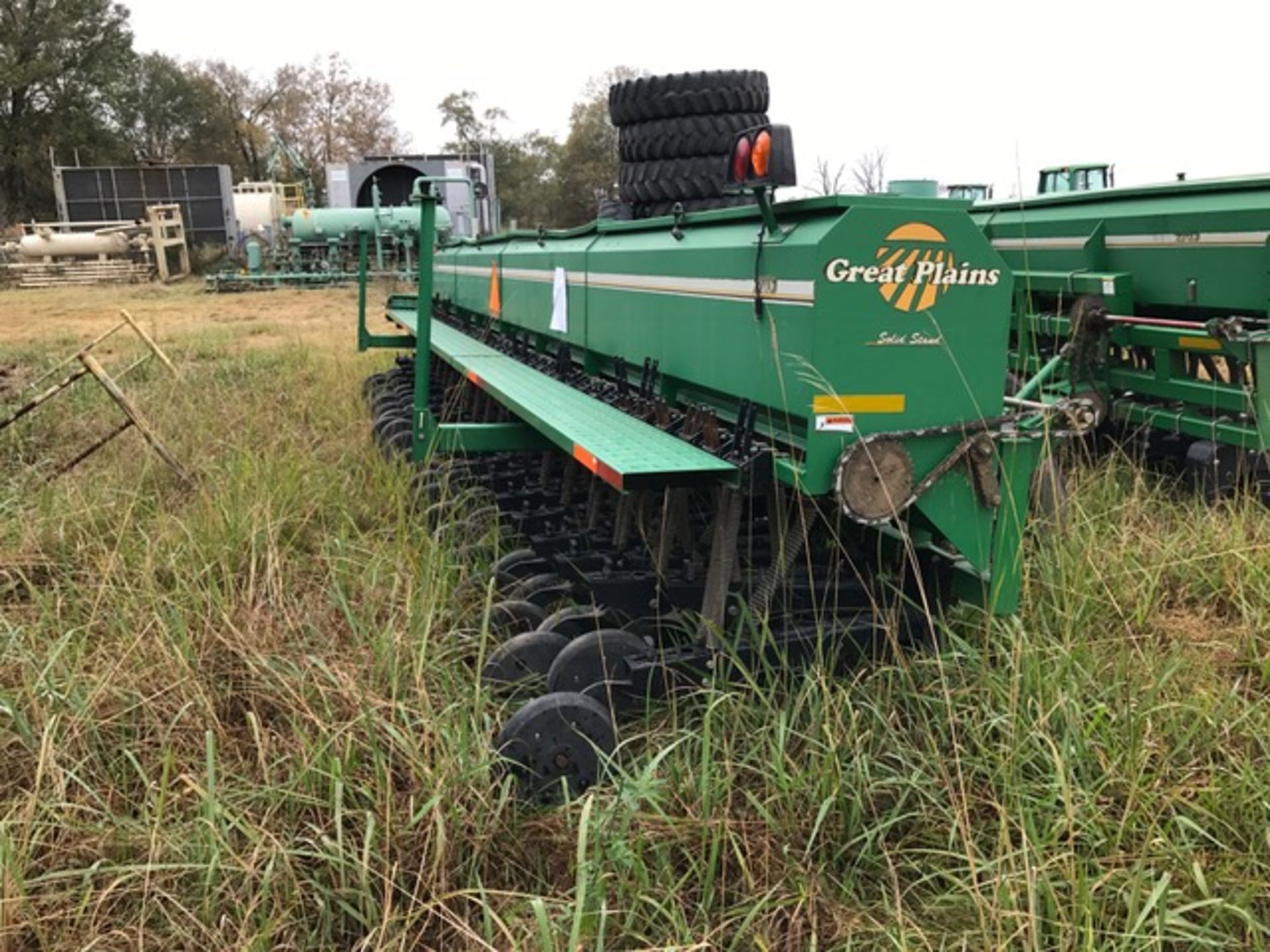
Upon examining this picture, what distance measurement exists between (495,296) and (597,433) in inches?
137

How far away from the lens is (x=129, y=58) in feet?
141

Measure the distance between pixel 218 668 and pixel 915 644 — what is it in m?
2.08

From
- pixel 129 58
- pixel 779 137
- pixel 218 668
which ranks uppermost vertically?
pixel 129 58

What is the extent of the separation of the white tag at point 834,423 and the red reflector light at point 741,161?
772 mm

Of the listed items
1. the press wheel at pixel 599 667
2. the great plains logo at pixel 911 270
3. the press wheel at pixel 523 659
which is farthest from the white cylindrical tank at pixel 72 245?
the great plains logo at pixel 911 270

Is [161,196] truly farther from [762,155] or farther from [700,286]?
[762,155]

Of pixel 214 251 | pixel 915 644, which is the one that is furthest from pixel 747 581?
pixel 214 251

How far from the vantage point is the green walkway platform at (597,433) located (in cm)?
289

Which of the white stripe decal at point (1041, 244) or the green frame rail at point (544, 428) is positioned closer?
the green frame rail at point (544, 428)

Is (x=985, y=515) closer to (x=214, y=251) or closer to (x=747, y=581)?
(x=747, y=581)

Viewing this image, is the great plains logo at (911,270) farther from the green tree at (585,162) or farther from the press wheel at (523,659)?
the green tree at (585,162)

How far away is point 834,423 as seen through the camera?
282 centimetres

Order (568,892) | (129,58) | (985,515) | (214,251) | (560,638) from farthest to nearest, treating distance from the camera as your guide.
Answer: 1. (129,58)
2. (214,251)
3. (560,638)
4. (985,515)
5. (568,892)

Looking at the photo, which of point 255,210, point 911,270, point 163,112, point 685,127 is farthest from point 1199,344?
point 163,112
